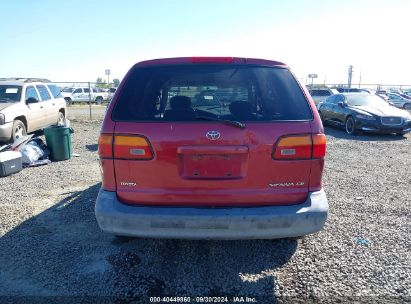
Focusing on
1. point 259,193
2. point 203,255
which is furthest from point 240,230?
point 203,255

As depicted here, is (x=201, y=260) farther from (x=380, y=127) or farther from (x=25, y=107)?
(x=380, y=127)

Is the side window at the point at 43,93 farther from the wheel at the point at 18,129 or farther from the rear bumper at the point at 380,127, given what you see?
the rear bumper at the point at 380,127

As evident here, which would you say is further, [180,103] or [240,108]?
[180,103]

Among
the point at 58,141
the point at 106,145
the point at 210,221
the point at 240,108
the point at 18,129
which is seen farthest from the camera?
the point at 18,129

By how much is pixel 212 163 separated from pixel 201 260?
3.84 ft

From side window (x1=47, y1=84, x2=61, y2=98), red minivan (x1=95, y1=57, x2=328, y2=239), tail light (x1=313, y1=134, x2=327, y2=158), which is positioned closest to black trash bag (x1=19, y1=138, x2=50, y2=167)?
side window (x1=47, y1=84, x2=61, y2=98)

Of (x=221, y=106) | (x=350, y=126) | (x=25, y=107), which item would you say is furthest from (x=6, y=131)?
(x=350, y=126)

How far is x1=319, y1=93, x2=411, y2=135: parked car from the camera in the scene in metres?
11.2

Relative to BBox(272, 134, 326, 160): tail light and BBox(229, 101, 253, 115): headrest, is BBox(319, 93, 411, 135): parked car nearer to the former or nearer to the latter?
BBox(272, 134, 326, 160): tail light

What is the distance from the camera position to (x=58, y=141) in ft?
24.2

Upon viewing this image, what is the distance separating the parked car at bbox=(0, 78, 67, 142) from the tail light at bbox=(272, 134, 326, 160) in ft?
26.6

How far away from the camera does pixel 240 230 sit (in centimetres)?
265

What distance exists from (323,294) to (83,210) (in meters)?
3.18

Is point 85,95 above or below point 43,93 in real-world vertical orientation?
below
